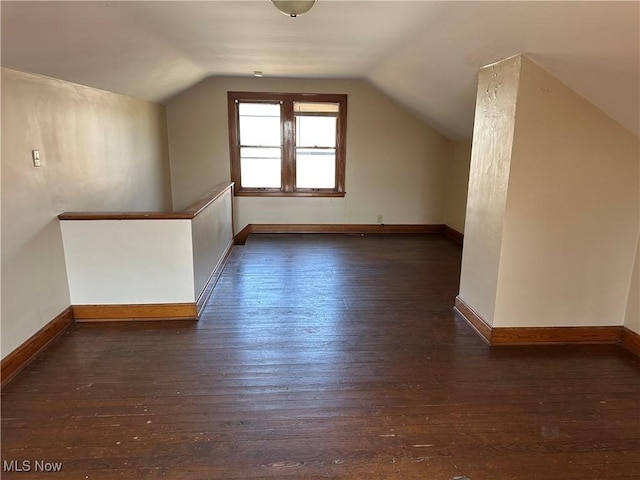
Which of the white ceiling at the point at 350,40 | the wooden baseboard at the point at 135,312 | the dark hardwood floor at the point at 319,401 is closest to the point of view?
the dark hardwood floor at the point at 319,401

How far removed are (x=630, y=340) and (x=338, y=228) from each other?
4163 millimetres

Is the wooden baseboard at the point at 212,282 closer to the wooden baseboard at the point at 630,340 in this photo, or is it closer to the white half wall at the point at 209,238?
the white half wall at the point at 209,238

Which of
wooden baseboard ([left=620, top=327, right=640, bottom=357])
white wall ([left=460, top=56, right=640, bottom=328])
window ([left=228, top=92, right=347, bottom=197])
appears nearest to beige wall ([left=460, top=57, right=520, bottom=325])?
white wall ([left=460, top=56, right=640, bottom=328])

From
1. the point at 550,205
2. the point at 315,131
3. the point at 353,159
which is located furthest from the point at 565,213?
the point at 315,131

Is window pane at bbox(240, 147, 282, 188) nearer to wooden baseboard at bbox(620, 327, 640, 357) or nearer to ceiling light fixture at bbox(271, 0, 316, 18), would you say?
ceiling light fixture at bbox(271, 0, 316, 18)

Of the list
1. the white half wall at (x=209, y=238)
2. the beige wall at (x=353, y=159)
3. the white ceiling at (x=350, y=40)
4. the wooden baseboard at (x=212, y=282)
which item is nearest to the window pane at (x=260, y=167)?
the beige wall at (x=353, y=159)

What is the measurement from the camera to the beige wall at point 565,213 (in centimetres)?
267

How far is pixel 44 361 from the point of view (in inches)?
105

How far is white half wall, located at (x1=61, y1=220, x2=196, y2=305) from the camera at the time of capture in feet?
10.3

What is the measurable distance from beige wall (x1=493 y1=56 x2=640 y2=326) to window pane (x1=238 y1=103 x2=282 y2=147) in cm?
Answer: 413

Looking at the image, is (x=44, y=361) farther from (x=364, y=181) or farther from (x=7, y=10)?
(x=364, y=181)

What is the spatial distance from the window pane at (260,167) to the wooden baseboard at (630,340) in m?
4.69

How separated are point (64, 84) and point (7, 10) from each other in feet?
3.75

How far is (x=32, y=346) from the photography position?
2693 mm
